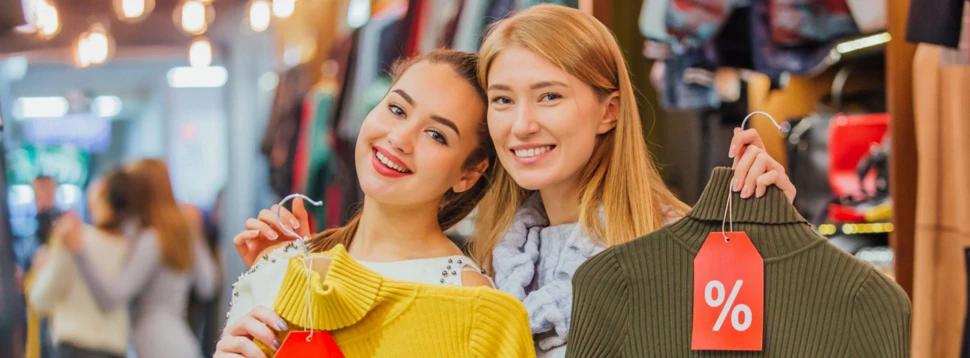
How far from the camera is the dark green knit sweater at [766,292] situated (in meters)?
1.07

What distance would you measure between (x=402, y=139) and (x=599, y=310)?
39cm

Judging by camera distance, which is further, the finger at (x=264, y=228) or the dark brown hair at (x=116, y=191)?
the dark brown hair at (x=116, y=191)

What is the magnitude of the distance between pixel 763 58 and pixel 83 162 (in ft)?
6.71

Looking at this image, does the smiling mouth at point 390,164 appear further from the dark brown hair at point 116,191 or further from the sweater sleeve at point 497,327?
the dark brown hair at point 116,191

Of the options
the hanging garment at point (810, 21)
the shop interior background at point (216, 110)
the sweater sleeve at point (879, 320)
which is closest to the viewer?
the sweater sleeve at point (879, 320)

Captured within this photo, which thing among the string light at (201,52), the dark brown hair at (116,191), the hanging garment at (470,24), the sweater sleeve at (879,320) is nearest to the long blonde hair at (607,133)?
the sweater sleeve at (879,320)

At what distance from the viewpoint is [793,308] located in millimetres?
1105

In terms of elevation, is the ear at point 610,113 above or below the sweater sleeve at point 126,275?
above

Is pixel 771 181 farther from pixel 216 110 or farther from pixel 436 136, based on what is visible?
pixel 216 110

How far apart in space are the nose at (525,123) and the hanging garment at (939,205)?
4.38 ft

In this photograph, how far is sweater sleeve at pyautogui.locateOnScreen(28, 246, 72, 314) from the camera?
275 centimetres

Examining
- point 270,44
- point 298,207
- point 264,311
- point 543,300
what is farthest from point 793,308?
point 270,44

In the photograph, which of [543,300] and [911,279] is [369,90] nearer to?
[543,300]

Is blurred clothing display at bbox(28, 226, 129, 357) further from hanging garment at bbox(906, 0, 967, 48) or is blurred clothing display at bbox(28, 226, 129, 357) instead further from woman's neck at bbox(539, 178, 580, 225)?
hanging garment at bbox(906, 0, 967, 48)
